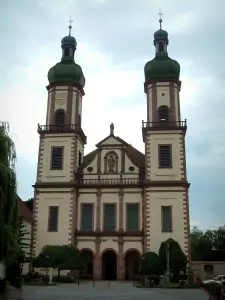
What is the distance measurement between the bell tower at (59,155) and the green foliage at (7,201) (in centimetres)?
2021

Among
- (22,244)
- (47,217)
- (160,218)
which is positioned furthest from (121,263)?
(22,244)

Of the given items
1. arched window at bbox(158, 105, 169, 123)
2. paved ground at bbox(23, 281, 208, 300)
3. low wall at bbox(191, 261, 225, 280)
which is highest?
arched window at bbox(158, 105, 169, 123)

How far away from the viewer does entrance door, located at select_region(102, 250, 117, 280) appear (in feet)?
130

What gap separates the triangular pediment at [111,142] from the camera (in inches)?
1634

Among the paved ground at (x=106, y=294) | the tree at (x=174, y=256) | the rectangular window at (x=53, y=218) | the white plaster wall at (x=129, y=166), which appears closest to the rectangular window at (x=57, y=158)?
the rectangular window at (x=53, y=218)

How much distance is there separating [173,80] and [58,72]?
37.6ft

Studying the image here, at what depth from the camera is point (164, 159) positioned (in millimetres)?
39719

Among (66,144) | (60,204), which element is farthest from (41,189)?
(66,144)

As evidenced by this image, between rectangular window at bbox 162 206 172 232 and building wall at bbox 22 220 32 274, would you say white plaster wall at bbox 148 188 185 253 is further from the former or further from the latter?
building wall at bbox 22 220 32 274

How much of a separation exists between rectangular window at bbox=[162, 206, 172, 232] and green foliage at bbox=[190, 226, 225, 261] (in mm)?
22933

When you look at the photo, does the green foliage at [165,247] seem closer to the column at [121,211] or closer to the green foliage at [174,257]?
the green foliage at [174,257]

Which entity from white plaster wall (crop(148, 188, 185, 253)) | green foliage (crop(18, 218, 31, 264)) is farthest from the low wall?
green foliage (crop(18, 218, 31, 264))

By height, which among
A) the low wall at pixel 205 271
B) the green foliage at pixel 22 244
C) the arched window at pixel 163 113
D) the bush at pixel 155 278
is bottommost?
the bush at pixel 155 278

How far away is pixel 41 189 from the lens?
39.9 metres
